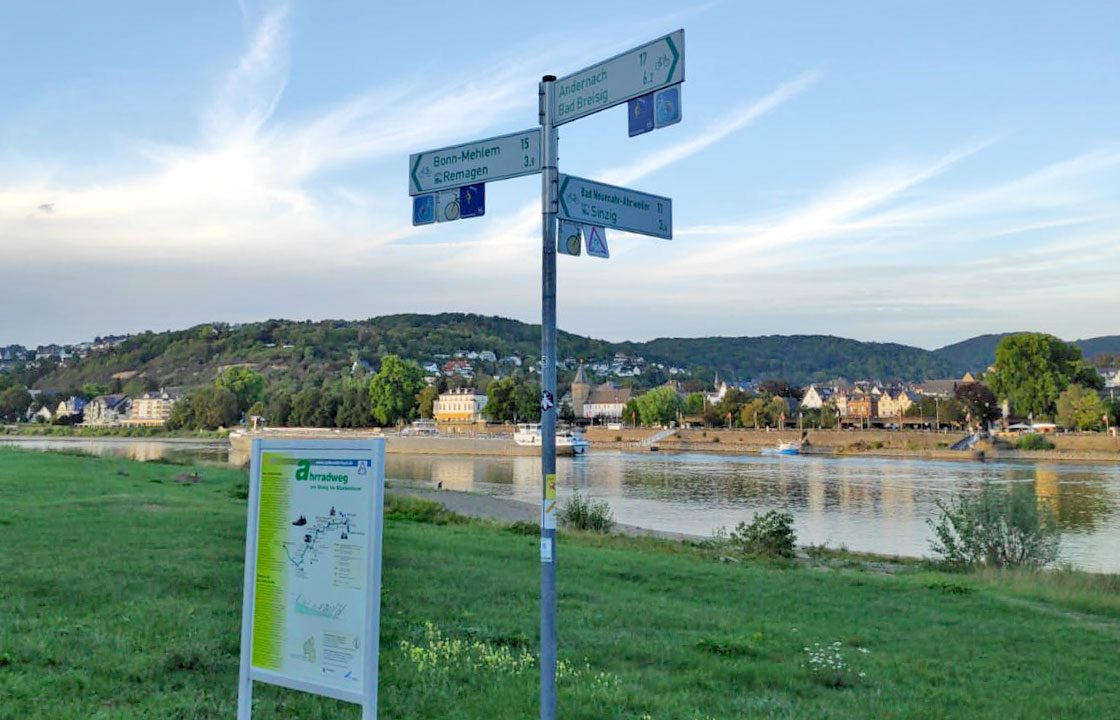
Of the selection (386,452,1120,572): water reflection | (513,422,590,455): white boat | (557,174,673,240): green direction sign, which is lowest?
(386,452,1120,572): water reflection

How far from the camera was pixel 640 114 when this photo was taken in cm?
524

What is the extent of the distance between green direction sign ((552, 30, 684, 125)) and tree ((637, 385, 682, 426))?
137 meters

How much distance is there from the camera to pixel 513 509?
36.7 metres

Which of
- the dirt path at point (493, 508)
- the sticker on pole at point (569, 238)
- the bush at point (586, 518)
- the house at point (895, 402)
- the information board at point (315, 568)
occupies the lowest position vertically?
the dirt path at point (493, 508)

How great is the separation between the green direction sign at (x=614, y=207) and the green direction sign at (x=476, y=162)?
0.32 metres

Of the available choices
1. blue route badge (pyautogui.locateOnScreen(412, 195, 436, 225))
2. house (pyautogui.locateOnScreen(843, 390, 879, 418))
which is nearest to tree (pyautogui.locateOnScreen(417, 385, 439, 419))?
house (pyautogui.locateOnScreen(843, 390, 879, 418))

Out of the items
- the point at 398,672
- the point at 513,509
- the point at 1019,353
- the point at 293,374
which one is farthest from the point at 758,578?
the point at 293,374

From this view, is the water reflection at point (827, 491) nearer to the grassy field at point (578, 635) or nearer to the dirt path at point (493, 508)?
the dirt path at point (493, 508)

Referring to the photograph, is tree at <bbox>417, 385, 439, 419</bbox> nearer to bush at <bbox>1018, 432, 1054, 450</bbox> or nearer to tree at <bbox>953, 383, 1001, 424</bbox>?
tree at <bbox>953, 383, 1001, 424</bbox>

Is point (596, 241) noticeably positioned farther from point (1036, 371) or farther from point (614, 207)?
point (1036, 371)

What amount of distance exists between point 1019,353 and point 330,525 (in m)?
119

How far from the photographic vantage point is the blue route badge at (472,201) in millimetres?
5738

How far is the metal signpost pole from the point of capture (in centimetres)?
491

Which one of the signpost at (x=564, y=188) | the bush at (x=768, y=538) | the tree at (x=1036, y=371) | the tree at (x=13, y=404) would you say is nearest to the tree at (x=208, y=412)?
the tree at (x=13, y=404)
